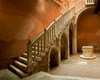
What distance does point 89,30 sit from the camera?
11164 mm

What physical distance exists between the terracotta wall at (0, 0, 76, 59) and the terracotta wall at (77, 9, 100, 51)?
273 inches

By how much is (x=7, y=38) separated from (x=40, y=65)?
2.41 m

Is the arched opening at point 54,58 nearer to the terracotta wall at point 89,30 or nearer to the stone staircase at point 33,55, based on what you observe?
the stone staircase at point 33,55

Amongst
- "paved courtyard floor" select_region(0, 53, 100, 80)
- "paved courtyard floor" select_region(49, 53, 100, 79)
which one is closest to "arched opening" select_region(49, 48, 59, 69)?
"paved courtyard floor" select_region(49, 53, 100, 79)

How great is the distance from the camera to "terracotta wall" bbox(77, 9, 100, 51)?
10898 mm

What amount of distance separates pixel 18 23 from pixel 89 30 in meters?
9.69

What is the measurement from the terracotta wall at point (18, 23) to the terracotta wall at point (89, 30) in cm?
693

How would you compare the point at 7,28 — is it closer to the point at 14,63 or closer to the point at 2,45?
the point at 2,45

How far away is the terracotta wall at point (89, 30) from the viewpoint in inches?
429

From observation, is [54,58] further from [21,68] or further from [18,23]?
[18,23]

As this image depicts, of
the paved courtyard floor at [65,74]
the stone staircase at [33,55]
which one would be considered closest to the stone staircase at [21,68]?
the stone staircase at [33,55]

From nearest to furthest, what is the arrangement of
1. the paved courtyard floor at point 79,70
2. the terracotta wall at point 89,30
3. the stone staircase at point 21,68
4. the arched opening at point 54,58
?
the stone staircase at point 21,68, the paved courtyard floor at point 79,70, the arched opening at point 54,58, the terracotta wall at point 89,30

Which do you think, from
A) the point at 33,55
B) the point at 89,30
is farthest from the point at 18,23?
the point at 89,30

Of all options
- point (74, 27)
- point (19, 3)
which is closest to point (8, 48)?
point (19, 3)
